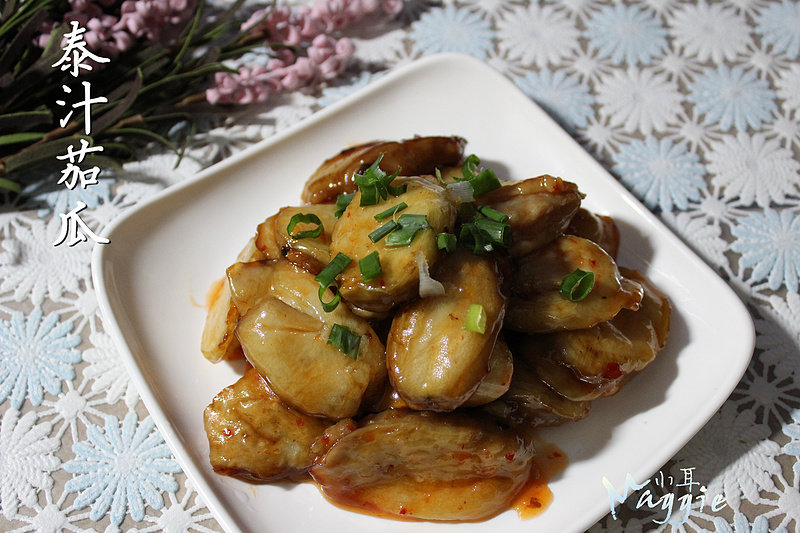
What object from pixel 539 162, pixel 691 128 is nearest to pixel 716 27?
pixel 691 128

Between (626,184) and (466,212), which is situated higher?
(466,212)

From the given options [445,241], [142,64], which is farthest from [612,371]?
[142,64]

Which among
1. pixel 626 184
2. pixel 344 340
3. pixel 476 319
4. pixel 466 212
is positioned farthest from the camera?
pixel 626 184

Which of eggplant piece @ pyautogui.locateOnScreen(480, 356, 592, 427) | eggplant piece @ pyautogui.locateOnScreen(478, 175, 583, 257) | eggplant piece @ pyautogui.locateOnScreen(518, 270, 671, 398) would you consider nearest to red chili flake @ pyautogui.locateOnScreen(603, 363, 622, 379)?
eggplant piece @ pyautogui.locateOnScreen(518, 270, 671, 398)

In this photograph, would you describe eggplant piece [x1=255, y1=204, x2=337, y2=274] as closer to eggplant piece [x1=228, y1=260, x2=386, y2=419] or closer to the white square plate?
eggplant piece [x1=228, y1=260, x2=386, y2=419]

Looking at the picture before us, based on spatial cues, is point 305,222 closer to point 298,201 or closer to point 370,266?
point 370,266

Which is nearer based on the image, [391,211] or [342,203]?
[391,211]
